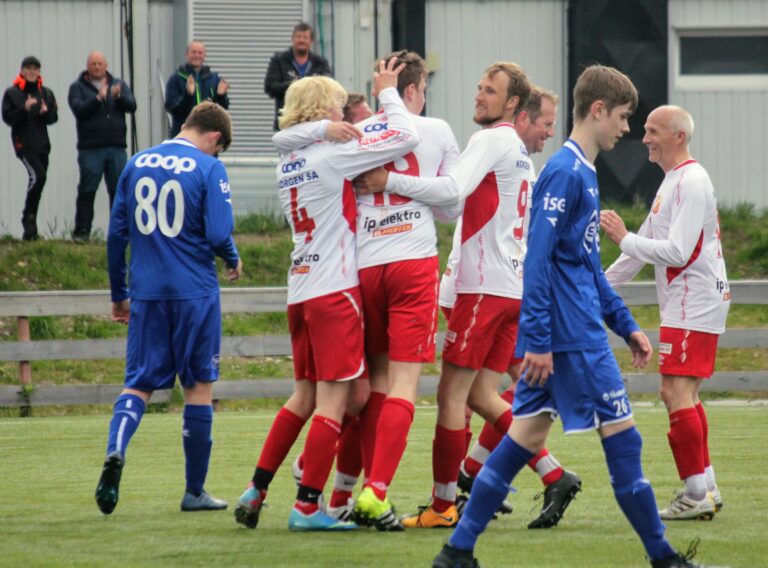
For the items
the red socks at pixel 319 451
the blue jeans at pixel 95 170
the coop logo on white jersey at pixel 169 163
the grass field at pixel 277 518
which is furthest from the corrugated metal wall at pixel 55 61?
the red socks at pixel 319 451

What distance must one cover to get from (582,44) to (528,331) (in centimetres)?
1493

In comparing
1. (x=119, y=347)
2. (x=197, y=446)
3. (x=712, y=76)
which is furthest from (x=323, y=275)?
(x=712, y=76)

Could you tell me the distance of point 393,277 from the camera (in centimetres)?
689

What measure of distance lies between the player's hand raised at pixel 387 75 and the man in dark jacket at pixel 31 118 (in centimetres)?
1021

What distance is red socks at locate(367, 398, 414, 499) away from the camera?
21.6ft

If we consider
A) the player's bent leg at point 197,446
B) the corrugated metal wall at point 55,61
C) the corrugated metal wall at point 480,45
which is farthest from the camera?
the corrugated metal wall at point 480,45

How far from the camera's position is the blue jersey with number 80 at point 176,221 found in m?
7.70

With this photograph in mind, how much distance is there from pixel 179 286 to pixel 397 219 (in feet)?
4.44

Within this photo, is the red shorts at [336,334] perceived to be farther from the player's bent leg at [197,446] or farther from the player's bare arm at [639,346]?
the player's bare arm at [639,346]

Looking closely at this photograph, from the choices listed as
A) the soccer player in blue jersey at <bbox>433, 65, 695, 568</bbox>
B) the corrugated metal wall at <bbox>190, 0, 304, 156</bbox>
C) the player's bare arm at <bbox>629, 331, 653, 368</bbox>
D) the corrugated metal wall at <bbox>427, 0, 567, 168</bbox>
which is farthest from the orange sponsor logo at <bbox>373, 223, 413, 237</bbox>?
the corrugated metal wall at <bbox>427, 0, 567, 168</bbox>

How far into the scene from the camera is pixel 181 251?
25.3 ft

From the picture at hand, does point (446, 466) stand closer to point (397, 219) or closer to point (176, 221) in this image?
point (397, 219)

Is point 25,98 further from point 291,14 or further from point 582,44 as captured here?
point 582,44

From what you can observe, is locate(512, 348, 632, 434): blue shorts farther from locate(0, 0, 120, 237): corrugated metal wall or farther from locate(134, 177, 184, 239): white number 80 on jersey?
locate(0, 0, 120, 237): corrugated metal wall
